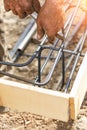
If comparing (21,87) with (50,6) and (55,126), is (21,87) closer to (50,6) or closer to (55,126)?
(50,6)

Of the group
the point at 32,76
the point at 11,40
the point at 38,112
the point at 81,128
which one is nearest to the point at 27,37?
the point at 11,40

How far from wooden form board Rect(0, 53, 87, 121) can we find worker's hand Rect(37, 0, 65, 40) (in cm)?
30

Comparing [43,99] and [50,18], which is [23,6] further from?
[43,99]

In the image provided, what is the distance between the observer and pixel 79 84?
1.77m

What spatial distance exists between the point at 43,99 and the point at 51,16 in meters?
0.41

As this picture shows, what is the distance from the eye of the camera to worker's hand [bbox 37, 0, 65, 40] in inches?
62.6

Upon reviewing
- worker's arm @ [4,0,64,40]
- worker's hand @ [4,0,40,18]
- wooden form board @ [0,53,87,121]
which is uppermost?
worker's hand @ [4,0,40,18]

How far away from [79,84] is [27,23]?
2.07 meters

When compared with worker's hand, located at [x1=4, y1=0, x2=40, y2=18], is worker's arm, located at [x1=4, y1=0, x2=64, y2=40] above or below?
below

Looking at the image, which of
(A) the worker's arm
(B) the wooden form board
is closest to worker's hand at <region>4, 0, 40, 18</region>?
(A) the worker's arm

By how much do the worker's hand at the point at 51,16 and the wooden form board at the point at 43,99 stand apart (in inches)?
11.8

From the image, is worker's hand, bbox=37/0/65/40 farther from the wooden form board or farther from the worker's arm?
the wooden form board

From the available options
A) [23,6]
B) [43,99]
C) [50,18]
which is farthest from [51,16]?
[43,99]

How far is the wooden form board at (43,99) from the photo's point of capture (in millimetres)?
1688
